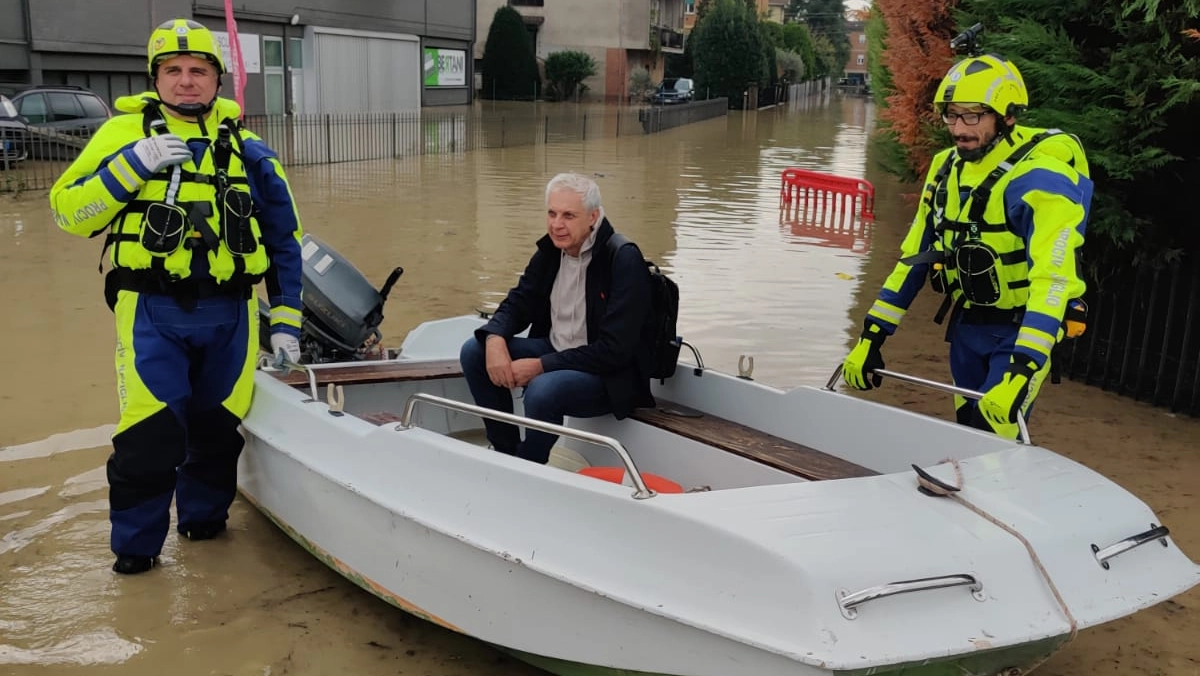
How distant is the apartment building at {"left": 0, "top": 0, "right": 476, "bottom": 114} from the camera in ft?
71.8

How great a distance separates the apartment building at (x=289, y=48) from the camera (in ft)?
71.8

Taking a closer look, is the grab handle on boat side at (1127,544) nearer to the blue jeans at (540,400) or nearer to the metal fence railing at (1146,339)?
the blue jeans at (540,400)

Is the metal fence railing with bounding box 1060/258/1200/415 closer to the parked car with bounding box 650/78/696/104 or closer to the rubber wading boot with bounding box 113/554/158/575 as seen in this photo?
the rubber wading boot with bounding box 113/554/158/575

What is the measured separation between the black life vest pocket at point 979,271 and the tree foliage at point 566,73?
1828 inches

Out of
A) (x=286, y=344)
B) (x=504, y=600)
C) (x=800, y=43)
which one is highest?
(x=800, y=43)

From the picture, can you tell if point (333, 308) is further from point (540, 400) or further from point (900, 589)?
point (900, 589)

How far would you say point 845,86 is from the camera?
101625 mm

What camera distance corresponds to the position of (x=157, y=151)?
153 inches

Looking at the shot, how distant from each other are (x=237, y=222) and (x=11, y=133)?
1415 centimetres

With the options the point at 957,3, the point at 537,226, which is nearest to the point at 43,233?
the point at 537,226

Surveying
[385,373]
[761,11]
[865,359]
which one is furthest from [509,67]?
[761,11]

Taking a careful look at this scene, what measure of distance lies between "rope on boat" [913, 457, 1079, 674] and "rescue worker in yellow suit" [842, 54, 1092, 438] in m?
0.65

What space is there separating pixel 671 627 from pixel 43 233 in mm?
11121

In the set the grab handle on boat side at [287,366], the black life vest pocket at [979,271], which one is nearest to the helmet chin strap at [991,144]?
the black life vest pocket at [979,271]
